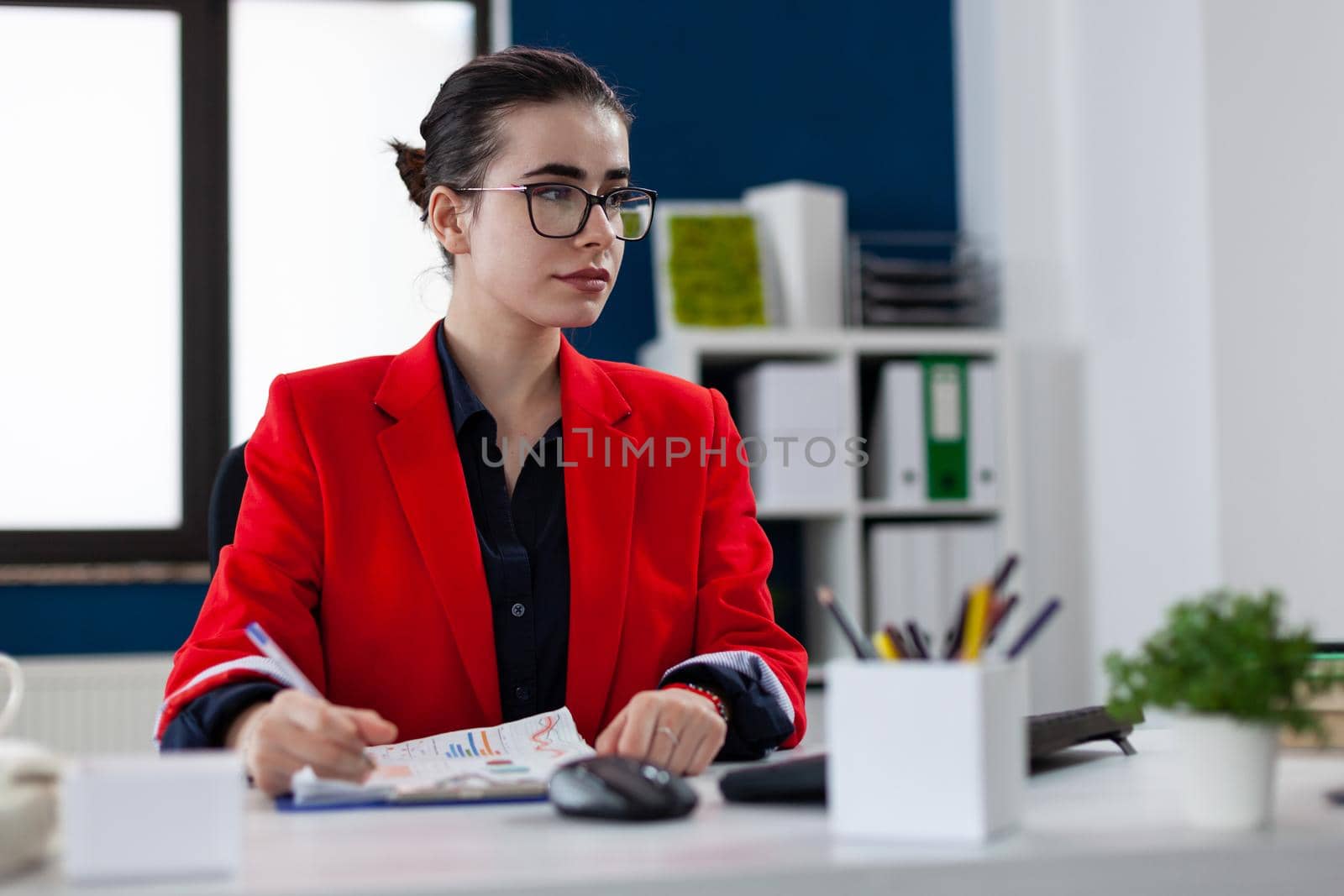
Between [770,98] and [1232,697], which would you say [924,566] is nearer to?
[770,98]

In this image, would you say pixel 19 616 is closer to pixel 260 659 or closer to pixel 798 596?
pixel 798 596

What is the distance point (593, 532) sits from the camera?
1.48 m

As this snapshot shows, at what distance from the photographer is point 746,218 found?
326 cm

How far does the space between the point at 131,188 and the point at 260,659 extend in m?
2.61

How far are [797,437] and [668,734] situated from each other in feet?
6.74

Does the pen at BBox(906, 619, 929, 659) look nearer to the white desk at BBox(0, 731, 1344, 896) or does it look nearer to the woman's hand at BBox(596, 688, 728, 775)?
the white desk at BBox(0, 731, 1344, 896)

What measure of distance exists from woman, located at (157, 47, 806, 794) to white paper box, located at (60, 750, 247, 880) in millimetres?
566

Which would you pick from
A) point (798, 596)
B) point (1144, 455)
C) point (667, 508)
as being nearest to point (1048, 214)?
point (1144, 455)

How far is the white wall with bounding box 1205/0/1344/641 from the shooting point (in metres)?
2.79

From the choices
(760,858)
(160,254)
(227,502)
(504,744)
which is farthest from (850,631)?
(160,254)

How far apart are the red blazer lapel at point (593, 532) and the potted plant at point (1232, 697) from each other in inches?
29.4

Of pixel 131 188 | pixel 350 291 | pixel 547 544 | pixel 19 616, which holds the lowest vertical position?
pixel 19 616
